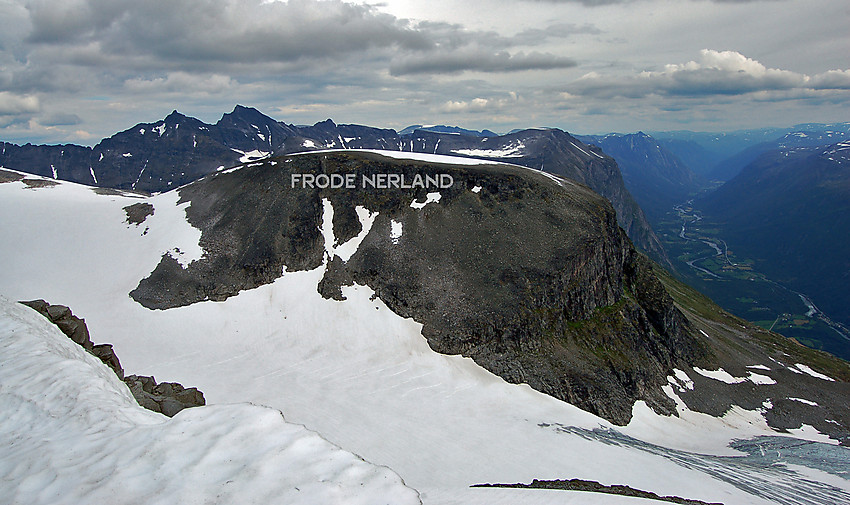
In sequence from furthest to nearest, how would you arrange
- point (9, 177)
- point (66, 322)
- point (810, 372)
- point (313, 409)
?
1. point (9, 177)
2. point (810, 372)
3. point (313, 409)
4. point (66, 322)

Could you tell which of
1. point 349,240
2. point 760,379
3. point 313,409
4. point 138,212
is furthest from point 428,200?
point 760,379

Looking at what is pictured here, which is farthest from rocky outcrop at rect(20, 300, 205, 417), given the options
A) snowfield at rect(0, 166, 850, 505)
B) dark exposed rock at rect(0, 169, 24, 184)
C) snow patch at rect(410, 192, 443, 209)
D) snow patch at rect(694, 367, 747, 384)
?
dark exposed rock at rect(0, 169, 24, 184)

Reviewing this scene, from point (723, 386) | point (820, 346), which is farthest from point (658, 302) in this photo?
point (820, 346)

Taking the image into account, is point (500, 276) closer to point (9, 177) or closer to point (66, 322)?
point (66, 322)

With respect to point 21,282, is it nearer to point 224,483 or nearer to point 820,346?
point 224,483

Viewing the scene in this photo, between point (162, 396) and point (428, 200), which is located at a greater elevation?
point (428, 200)

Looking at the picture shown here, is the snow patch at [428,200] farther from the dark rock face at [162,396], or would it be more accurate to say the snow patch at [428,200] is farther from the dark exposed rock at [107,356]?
the dark exposed rock at [107,356]
